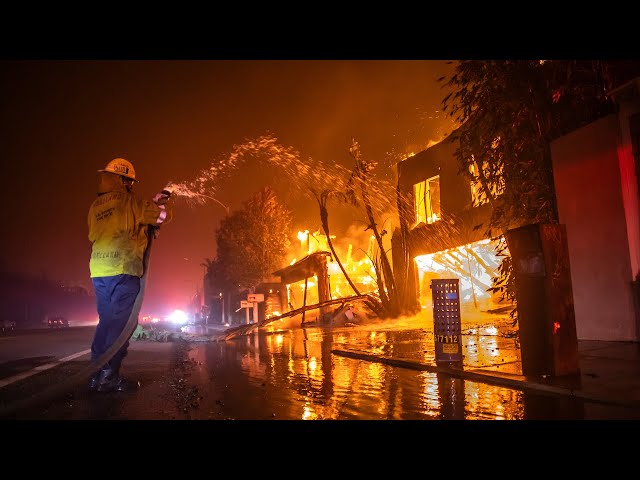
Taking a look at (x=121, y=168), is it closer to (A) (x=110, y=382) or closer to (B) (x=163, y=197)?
(B) (x=163, y=197)

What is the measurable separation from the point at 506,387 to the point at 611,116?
6059mm

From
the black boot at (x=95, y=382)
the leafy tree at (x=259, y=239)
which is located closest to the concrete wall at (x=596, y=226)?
the black boot at (x=95, y=382)

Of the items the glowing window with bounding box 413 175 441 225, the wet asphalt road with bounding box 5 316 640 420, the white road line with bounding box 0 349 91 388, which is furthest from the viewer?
the glowing window with bounding box 413 175 441 225

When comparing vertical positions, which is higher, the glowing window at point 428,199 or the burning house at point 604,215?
the glowing window at point 428,199

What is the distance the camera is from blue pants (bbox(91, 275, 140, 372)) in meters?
4.70

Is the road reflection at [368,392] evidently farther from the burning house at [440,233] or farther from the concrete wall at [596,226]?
the burning house at [440,233]

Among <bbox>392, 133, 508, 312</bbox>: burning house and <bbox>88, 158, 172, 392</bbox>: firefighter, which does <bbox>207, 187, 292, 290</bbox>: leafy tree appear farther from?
<bbox>88, 158, 172, 392</bbox>: firefighter

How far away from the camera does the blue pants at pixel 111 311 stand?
4.70m

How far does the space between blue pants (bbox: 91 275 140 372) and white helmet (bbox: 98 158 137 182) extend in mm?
1203

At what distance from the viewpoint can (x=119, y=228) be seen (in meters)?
4.79

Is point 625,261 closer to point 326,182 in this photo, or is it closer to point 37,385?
point 37,385

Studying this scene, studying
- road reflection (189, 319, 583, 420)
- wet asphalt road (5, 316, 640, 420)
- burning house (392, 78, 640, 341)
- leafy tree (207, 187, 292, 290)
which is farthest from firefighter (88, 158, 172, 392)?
leafy tree (207, 187, 292, 290)
